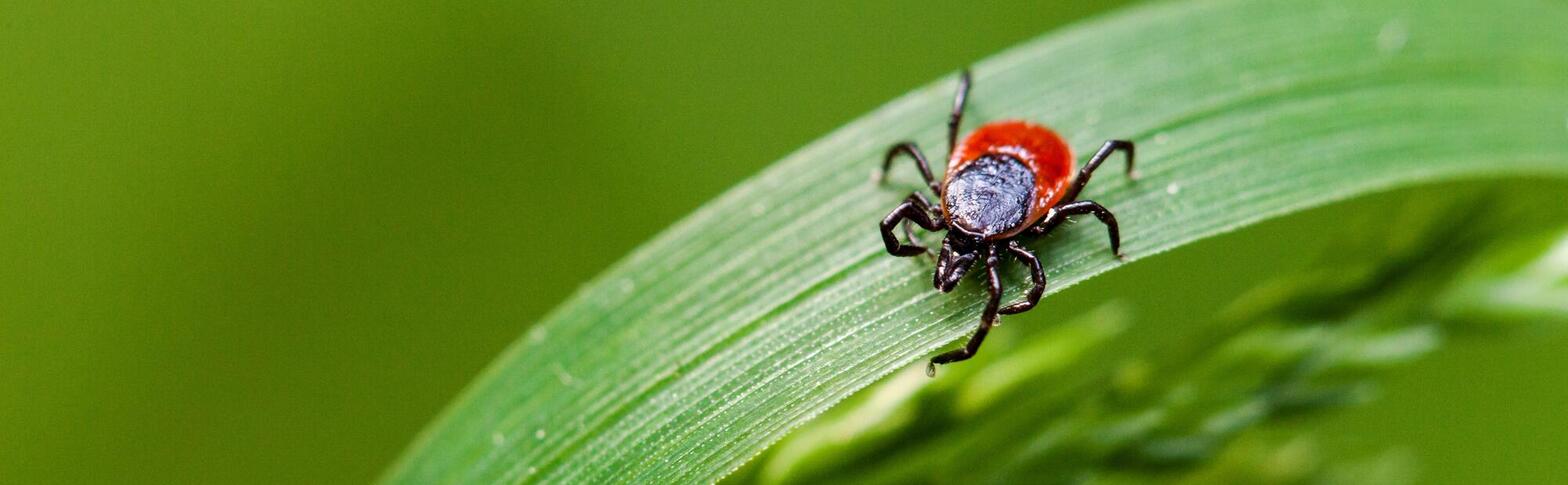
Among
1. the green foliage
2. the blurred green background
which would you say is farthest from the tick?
the blurred green background

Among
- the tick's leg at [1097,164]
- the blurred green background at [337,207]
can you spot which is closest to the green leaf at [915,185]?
the tick's leg at [1097,164]

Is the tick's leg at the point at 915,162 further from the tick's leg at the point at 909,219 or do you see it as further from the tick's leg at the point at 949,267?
the tick's leg at the point at 949,267

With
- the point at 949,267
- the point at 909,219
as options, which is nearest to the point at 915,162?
the point at 909,219

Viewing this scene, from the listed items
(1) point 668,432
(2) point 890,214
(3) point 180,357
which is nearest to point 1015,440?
(2) point 890,214

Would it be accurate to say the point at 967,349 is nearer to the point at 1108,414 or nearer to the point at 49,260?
the point at 1108,414

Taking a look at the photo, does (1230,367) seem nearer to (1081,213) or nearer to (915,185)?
(1081,213)

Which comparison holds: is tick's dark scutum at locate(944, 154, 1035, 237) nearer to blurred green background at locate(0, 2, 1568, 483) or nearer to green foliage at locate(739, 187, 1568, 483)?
green foliage at locate(739, 187, 1568, 483)
